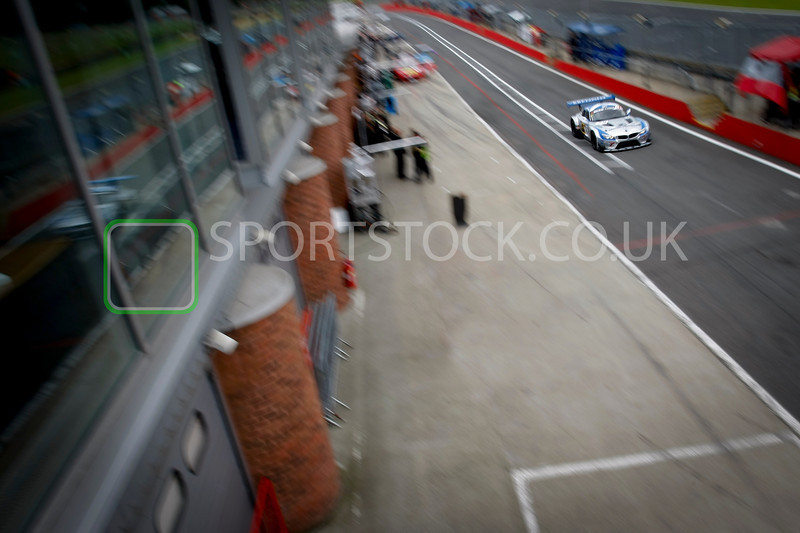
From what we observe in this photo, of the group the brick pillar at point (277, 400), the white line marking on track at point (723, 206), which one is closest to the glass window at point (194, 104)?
the brick pillar at point (277, 400)

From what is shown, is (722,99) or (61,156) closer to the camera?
(61,156)

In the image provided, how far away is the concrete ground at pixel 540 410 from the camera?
720 centimetres

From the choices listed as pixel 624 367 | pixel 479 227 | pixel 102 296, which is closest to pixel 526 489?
pixel 624 367

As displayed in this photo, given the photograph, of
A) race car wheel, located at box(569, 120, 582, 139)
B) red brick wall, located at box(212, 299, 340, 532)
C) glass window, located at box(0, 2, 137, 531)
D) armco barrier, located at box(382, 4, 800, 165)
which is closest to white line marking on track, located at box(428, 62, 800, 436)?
race car wheel, located at box(569, 120, 582, 139)

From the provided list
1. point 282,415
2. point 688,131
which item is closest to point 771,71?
point 688,131

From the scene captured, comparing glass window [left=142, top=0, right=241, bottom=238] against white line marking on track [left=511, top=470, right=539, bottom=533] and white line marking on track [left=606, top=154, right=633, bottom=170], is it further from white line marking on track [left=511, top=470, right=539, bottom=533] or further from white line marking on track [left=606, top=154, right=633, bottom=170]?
white line marking on track [left=606, top=154, right=633, bottom=170]

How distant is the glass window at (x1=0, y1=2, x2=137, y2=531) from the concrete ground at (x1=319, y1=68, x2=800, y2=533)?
4961 mm

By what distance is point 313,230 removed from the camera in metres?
10.6

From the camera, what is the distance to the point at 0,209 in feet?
8.69

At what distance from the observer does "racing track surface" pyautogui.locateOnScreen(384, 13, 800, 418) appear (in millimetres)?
10164

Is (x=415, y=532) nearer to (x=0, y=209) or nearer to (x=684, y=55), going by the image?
(x=0, y=209)

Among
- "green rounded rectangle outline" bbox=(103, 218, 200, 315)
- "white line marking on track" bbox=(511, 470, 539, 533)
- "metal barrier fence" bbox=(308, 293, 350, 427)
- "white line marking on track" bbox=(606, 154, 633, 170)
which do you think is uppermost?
"green rounded rectangle outline" bbox=(103, 218, 200, 315)

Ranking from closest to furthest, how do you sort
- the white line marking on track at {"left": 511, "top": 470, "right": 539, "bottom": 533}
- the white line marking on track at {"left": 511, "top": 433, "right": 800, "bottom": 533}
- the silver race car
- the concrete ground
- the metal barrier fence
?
the white line marking on track at {"left": 511, "top": 470, "right": 539, "bottom": 533}, the concrete ground, the white line marking on track at {"left": 511, "top": 433, "right": 800, "bottom": 533}, the metal barrier fence, the silver race car

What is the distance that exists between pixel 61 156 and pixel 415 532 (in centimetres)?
589
